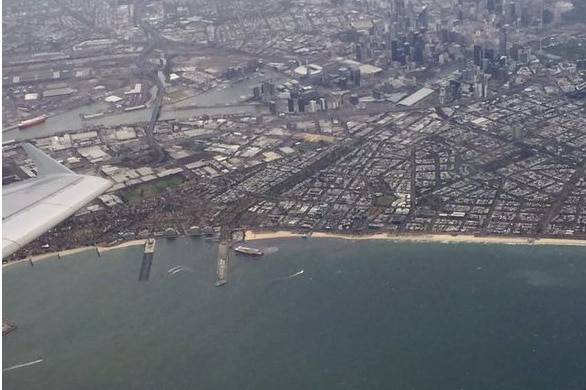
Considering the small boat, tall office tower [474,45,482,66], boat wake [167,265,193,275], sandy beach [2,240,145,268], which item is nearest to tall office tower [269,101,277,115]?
tall office tower [474,45,482,66]

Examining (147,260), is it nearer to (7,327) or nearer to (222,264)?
(222,264)

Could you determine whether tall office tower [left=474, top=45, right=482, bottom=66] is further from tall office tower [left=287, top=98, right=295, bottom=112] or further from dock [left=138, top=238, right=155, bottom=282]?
dock [left=138, top=238, right=155, bottom=282]

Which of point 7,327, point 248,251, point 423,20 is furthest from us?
point 423,20

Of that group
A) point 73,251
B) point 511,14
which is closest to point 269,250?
point 73,251

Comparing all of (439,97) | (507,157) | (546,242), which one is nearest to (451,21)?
(439,97)

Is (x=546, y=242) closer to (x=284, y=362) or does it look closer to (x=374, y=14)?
(x=284, y=362)
